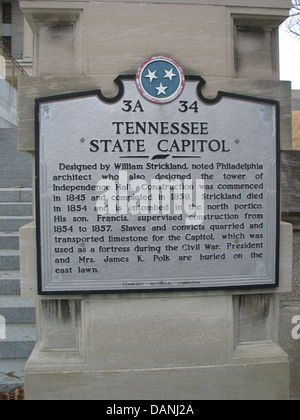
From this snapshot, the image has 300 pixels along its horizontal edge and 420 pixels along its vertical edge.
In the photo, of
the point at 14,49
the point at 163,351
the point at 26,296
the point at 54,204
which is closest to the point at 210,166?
the point at 54,204

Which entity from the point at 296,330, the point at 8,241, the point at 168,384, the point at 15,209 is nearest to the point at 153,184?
the point at 168,384

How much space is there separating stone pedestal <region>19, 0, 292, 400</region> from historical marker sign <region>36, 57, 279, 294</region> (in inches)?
4.5

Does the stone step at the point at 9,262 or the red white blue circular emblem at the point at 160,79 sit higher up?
the red white blue circular emblem at the point at 160,79

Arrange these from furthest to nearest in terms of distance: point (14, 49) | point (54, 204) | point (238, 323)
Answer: point (14, 49)
point (238, 323)
point (54, 204)

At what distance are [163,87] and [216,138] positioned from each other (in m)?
0.57

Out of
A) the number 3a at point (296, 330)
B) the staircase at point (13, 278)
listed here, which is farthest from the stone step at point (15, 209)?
the number 3a at point (296, 330)

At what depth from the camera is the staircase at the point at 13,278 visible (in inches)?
150

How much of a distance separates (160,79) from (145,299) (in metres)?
1.74

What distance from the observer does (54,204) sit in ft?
9.87

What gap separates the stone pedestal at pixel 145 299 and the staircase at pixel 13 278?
2.51 ft

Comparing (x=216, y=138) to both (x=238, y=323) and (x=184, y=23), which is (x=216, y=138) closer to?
(x=184, y=23)

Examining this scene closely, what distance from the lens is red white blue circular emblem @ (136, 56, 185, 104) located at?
302 cm

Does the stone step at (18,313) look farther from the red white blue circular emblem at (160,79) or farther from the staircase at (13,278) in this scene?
the red white blue circular emblem at (160,79)

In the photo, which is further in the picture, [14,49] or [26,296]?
[14,49]
